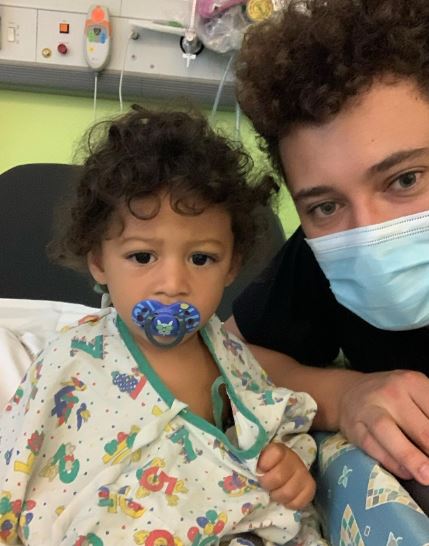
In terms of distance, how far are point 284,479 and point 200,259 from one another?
317mm

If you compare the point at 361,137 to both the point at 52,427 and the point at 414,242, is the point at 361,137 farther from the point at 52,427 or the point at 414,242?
the point at 52,427

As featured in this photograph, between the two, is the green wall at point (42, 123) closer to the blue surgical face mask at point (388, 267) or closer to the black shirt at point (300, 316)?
the black shirt at point (300, 316)

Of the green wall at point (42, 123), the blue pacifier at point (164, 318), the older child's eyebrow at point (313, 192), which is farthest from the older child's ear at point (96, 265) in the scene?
the green wall at point (42, 123)

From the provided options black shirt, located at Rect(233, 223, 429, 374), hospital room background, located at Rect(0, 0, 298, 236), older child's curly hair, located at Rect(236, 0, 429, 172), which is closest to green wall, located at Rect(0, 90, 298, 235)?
hospital room background, located at Rect(0, 0, 298, 236)

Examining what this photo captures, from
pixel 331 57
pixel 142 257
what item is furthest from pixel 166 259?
pixel 331 57

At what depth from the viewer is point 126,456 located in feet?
2.82

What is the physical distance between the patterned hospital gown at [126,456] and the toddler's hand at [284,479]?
0.04ft

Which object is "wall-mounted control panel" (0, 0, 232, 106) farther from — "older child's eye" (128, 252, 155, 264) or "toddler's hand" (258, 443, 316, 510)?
"toddler's hand" (258, 443, 316, 510)

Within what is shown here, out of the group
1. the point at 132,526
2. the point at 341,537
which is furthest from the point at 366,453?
the point at 132,526

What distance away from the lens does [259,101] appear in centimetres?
109

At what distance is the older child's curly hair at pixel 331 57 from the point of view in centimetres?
97

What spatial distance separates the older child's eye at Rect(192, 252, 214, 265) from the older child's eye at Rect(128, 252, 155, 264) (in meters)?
Answer: 0.06

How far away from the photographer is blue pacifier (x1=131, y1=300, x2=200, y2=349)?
0.88m

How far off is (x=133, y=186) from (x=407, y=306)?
44 cm
